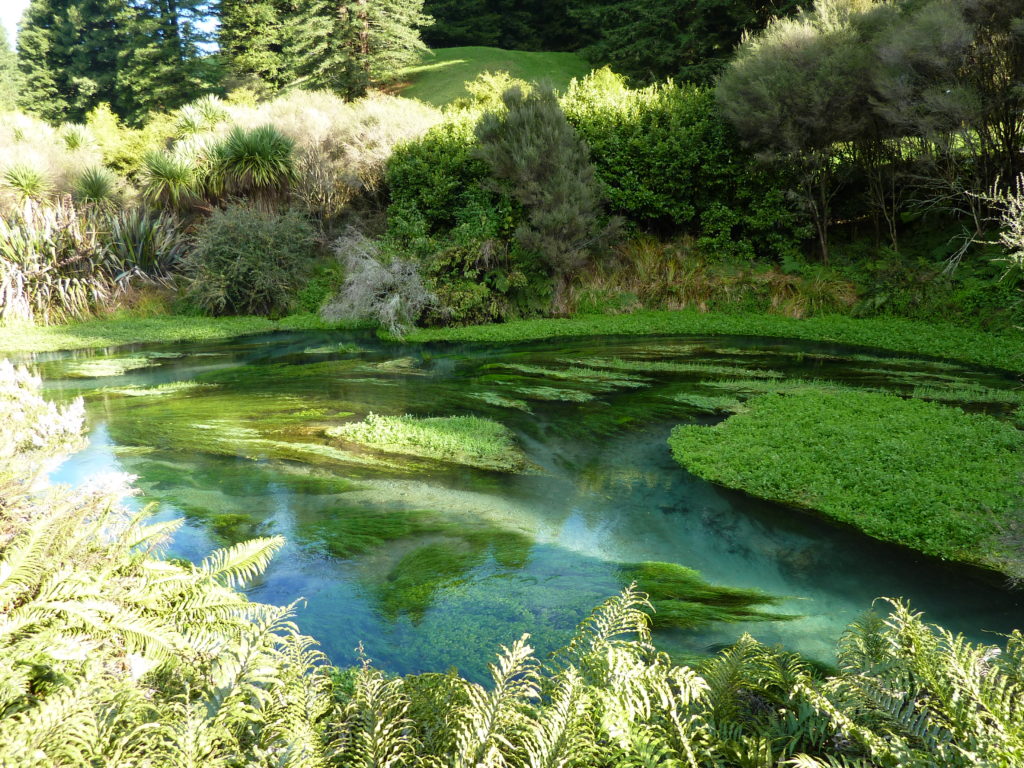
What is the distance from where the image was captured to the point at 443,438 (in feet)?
26.0

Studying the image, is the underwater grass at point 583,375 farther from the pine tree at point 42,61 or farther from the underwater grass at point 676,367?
the pine tree at point 42,61

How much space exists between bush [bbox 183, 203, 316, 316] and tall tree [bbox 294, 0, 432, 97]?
1601 centimetres

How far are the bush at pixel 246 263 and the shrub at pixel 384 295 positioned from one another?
8.26ft

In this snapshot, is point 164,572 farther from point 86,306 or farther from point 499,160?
point 86,306

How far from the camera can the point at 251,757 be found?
1908mm

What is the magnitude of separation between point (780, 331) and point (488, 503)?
9.70 metres

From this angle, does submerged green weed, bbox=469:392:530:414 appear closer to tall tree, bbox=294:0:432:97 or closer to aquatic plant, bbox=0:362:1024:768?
aquatic plant, bbox=0:362:1024:768

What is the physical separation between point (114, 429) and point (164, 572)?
265 inches

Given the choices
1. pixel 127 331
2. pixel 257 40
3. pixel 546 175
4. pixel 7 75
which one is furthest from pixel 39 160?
pixel 7 75

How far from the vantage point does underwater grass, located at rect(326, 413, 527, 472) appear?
7507 millimetres

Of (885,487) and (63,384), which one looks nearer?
(885,487)

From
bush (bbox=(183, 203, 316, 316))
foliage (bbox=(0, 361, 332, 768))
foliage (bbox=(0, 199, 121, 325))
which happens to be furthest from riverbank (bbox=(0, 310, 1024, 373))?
foliage (bbox=(0, 361, 332, 768))


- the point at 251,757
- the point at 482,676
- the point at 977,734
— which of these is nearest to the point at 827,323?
the point at 482,676

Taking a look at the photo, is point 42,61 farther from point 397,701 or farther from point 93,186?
point 397,701
